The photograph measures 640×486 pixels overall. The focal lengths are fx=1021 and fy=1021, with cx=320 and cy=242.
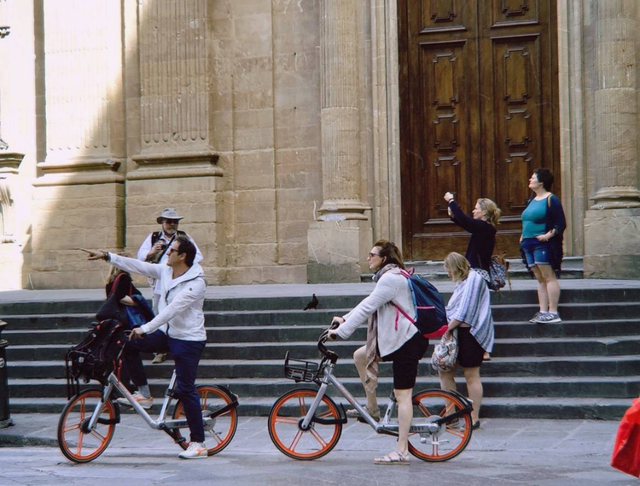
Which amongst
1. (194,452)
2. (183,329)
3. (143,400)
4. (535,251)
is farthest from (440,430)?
(535,251)

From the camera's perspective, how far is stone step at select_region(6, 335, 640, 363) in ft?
34.7

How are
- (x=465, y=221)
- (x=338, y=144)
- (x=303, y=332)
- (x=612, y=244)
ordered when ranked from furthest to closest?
(x=338, y=144), (x=612, y=244), (x=303, y=332), (x=465, y=221)

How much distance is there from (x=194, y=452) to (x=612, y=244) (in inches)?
301

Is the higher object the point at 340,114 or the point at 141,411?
the point at 340,114

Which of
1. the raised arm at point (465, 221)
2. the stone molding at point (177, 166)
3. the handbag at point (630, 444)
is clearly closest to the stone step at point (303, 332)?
the raised arm at point (465, 221)

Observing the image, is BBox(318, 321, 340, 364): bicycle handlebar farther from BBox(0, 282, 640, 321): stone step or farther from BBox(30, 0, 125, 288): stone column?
BBox(30, 0, 125, 288): stone column

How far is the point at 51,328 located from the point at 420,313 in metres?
6.44

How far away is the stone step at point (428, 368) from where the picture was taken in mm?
10227

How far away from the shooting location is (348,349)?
36.9 ft

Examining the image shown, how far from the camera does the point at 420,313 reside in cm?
802

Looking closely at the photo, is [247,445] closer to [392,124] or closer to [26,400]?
[26,400]

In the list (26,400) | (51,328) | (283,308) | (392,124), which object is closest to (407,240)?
(392,124)

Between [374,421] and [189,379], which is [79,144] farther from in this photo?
[374,421]

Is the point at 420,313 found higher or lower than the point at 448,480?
higher
